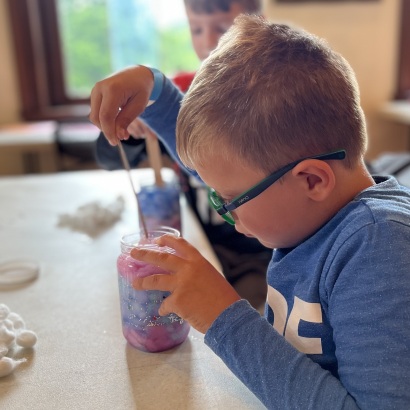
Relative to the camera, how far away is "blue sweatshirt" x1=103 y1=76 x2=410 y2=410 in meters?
0.46

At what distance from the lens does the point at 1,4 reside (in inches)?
103

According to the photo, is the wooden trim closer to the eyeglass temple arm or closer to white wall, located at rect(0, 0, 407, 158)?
white wall, located at rect(0, 0, 407, 158)

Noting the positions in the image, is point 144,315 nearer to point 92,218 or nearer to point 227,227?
point 92,218

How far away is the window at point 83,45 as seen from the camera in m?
2.75

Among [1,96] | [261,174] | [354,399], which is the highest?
[261,174]

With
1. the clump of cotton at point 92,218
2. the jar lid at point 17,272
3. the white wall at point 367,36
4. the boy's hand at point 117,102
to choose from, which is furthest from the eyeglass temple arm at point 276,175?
the white wall at point 367,36

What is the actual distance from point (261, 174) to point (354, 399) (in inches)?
9.4

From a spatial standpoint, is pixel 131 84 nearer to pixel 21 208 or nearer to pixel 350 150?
pixel 350 150

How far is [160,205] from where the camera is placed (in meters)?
1.05

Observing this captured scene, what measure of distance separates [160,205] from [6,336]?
46 centimetres

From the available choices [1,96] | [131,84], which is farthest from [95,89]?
[1,96]

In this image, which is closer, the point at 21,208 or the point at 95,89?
the point at 95,89

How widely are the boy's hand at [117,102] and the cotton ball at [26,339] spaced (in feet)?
0.90

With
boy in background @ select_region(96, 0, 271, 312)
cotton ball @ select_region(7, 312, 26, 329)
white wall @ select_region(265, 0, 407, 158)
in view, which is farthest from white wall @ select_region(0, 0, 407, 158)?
cotton ball @ select_region(7, 312, 26, 329)
